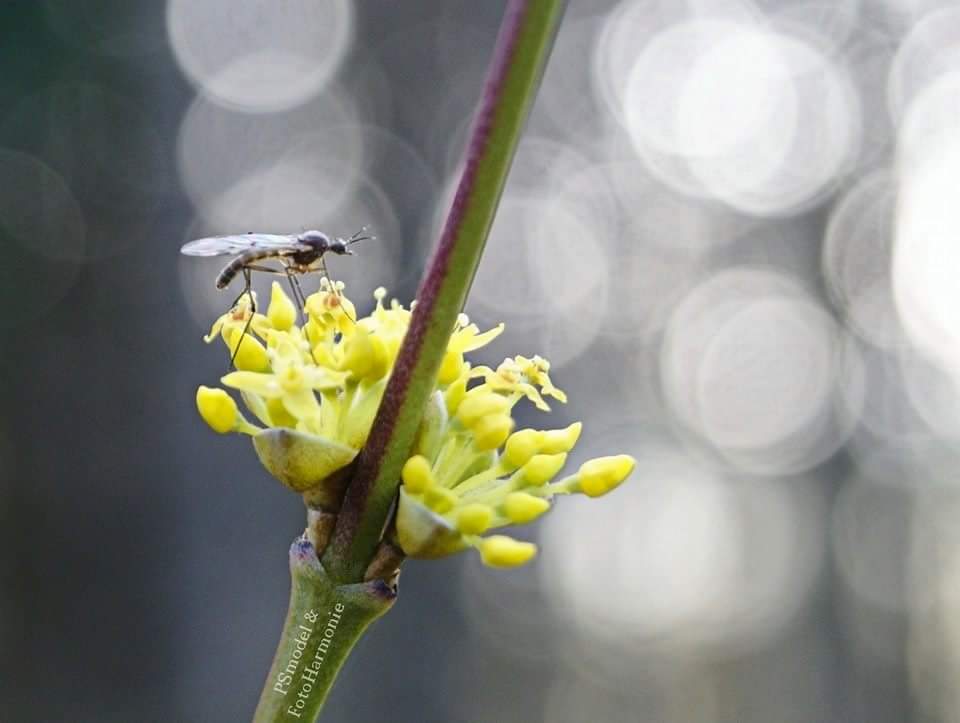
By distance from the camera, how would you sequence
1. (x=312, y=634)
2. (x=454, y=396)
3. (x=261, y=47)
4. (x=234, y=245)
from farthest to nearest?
(x=261, y=47), (x=234, y=245), (x=454, y=396), (x=312, y=634)

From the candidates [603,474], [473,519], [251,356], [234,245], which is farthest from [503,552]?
[234,245]

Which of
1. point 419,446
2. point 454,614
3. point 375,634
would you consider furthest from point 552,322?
point 419,446

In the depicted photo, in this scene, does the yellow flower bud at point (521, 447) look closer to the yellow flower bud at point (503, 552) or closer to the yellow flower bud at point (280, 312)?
the yellow flower bud at point (503, 552)

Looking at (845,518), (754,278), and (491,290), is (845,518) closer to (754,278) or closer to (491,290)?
(754,278)

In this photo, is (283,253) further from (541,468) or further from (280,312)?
(541,468)

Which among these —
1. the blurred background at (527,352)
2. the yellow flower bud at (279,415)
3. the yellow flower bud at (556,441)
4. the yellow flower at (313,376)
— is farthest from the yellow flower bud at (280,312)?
the blurred background at (527,352)

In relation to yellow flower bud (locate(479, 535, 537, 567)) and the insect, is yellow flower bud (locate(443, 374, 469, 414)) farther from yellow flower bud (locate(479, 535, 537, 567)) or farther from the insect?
the insect
